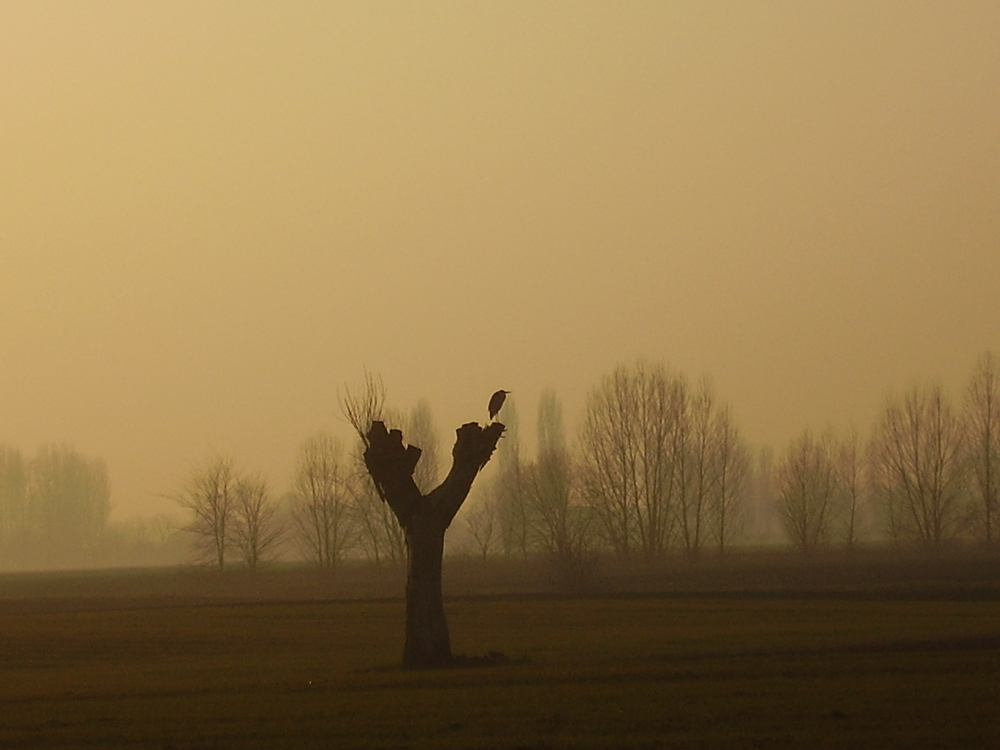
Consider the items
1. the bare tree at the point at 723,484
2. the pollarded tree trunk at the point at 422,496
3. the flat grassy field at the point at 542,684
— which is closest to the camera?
the flat grassy field at the point at 542,684

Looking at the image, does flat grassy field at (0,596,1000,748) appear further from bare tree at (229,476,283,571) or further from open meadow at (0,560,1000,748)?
bare tree at (229,476,283,571)

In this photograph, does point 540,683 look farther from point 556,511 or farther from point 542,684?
point 556,511

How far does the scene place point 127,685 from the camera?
30.9m

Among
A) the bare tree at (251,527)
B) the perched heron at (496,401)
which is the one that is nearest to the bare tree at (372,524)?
the bare tree at (251,527)

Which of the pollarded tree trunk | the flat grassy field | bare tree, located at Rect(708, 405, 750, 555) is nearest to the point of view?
the flat grassy field

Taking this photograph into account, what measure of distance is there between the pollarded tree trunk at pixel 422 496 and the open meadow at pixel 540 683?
215cm

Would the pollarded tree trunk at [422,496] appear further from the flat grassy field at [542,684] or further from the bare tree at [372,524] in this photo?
the bare tree at [372,524]

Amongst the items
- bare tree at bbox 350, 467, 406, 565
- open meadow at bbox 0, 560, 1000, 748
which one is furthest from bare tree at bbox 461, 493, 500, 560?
open meadow at bbox 0, 560, 1000, 748

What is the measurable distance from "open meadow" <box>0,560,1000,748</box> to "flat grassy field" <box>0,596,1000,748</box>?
7 centimetres

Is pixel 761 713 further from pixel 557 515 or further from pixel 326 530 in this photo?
pixel 326 530

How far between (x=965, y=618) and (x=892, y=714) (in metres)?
24.2

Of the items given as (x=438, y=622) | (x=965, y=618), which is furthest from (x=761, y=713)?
(x=965, y=618)

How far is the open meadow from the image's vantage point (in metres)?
21.1

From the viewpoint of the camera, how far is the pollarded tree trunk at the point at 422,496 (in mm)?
33938
